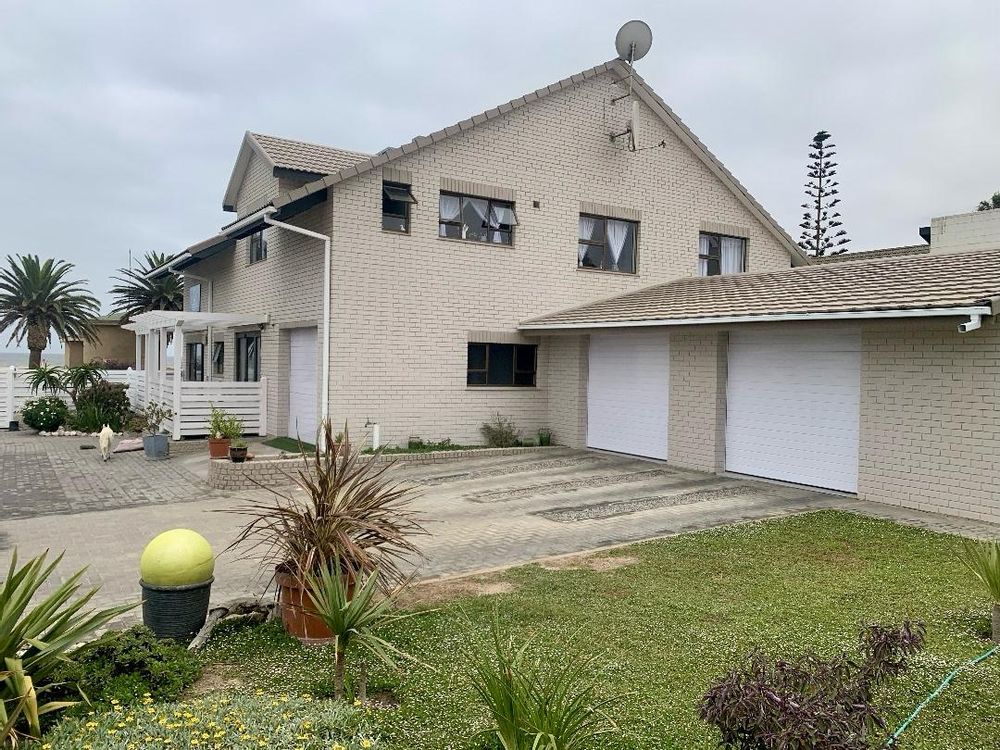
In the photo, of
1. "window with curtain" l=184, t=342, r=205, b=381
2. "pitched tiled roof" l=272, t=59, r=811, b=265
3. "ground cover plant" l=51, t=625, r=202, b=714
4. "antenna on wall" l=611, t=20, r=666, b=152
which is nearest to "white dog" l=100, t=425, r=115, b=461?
"pitched tiled roof" l=272, t=59, r=811, b=265

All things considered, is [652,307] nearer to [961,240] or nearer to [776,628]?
[961,240]

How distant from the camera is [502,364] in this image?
1828 cm

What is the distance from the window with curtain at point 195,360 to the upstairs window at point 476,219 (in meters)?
12.1

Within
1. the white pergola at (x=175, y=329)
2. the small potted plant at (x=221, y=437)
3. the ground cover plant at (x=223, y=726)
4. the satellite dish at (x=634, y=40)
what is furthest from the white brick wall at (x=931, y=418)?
the white pergola at (x=175, y=329)

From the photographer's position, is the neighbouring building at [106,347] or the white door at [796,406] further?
the neighbouring building at [106,347]

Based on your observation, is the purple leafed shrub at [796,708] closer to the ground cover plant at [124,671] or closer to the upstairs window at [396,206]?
the ground cover plant at [124,671]

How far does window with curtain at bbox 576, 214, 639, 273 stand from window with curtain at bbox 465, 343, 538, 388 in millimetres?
2776

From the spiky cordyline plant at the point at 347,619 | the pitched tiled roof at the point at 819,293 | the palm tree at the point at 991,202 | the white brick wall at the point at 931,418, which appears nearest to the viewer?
the spiky cordyline plant at the point at 347,619

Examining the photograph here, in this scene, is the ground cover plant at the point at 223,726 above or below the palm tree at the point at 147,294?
below

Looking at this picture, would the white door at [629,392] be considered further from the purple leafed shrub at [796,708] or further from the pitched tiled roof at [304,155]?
the purple leafed shrub at [796,708]

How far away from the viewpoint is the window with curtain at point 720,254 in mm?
21422

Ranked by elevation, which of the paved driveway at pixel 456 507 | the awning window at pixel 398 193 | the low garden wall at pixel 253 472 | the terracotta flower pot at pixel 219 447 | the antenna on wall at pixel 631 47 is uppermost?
the antenna on wall at pixel 631 47

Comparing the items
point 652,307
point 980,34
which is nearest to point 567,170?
point 652,307

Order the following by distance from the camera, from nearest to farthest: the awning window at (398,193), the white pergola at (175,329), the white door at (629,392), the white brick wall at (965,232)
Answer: the white door at (629,392) → the awning window at (398,193) → the white pergola at (175,329) → the white brick wall at (965,232)
